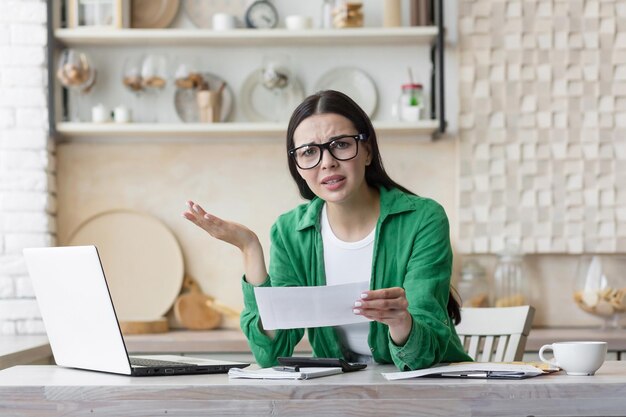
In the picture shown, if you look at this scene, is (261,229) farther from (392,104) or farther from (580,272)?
(580,272)

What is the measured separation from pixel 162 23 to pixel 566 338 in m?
1.89

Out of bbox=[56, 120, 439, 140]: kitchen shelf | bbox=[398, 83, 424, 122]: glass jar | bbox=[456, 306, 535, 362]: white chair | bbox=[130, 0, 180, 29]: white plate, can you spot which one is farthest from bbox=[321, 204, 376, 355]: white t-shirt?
bbox=[130, 0, 180, 29]: white plate

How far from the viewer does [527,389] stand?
163 centimetres

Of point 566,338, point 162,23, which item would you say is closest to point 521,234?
point 566,338

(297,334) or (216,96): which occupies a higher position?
(216,96)

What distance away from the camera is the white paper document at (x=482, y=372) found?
5.62 feet

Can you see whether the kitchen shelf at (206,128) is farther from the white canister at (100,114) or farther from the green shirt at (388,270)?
the green shirt at (388,270)

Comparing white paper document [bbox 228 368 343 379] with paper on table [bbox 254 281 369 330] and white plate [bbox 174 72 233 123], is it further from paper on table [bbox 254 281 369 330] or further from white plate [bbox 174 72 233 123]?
white plate [bbox 174 72 233 123]

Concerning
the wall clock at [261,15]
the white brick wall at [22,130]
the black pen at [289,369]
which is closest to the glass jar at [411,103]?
the wall clock at [261,15]

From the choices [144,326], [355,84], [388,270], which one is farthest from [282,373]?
[355,84]

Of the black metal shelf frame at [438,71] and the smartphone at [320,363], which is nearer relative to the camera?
the smartphone at [320,363]

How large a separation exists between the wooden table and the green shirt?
0.30 metres

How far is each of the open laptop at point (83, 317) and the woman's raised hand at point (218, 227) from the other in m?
0.23

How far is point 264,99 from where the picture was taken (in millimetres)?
3705
